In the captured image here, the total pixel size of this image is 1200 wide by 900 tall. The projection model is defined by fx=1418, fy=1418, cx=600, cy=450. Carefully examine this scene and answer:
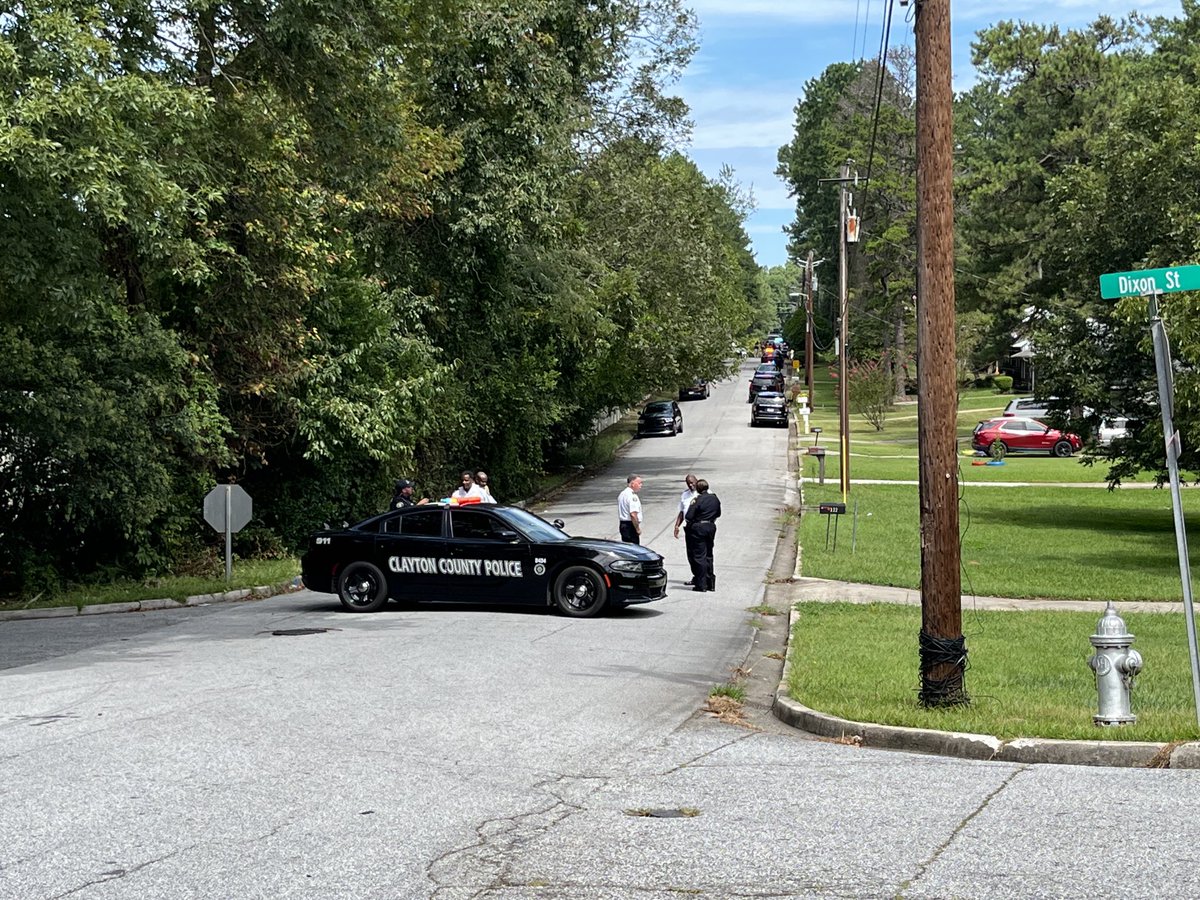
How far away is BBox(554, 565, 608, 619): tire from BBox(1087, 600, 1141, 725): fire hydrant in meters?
8.87

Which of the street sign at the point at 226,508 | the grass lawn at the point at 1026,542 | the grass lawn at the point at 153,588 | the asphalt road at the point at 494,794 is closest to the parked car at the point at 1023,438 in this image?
the grass lawn at the point at 1026,542

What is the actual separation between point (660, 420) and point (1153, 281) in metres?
58.6

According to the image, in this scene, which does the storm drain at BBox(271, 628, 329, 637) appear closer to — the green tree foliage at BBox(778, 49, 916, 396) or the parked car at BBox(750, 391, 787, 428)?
the parked car at BBox(750, 391, 787, 428)

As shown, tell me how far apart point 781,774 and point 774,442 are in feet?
178

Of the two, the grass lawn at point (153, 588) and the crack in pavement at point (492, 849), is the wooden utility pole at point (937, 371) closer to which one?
the crack in pavement at point (492, 849)

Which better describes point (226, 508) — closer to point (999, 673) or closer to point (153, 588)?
point (153, 588)

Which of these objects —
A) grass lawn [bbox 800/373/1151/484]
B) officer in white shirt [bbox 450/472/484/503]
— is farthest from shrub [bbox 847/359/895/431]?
officer in white shirt [bbox 450/472/484/503]

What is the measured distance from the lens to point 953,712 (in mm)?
10844

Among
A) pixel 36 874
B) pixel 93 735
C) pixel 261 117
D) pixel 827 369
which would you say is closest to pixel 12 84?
pixel 261 117

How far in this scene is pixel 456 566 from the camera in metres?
18.8

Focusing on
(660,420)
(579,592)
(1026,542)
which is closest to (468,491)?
(579,592)

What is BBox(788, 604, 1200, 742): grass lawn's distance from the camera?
10234 mm

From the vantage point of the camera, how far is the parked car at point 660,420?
223 ft

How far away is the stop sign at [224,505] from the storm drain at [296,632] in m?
5.94
